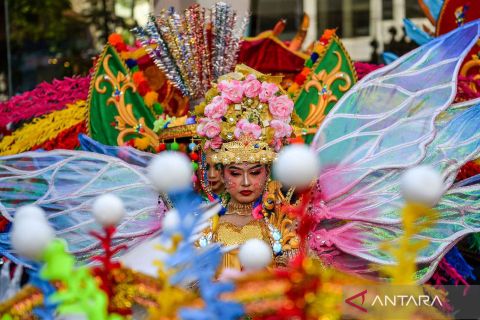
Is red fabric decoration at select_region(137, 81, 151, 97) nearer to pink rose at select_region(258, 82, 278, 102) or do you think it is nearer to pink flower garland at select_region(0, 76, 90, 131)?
pink flower garland at select_region(0, 76, 90, 131)

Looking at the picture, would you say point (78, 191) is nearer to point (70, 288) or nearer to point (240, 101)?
point (240, 101)

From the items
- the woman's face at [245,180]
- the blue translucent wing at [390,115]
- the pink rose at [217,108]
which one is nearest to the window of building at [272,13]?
the blue translucent wing at [390,115]

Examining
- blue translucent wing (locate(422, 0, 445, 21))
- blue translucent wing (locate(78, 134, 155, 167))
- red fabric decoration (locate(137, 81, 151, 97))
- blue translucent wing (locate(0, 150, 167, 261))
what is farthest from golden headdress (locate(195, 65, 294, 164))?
blue translucent wing (locate(422, 0, 445, 21))

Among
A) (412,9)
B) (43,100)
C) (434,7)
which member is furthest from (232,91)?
(412,9)

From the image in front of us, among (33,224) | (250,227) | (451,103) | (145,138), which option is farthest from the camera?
(145,138)

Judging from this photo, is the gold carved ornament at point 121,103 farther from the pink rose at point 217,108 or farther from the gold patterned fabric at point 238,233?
the gold patterned fabric at point 238,233

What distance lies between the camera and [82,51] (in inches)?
279

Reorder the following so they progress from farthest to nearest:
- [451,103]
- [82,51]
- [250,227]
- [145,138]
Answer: [82,51] < [145,138] < [451,103] < [250,227]

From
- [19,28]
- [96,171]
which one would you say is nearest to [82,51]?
[19,28]

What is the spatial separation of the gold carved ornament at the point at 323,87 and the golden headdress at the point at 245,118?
0.78 meters

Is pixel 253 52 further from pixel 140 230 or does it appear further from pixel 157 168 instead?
pixel 157 168

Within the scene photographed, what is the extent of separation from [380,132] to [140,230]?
1.11 metres

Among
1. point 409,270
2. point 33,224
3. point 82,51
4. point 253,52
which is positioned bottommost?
point 82,51

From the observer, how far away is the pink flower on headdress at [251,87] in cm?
416
